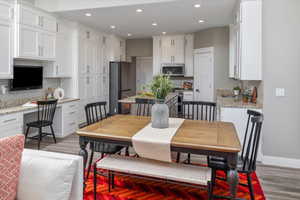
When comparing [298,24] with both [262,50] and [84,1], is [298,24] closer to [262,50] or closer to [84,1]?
[262,50]

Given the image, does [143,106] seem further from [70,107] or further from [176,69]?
[176,69]

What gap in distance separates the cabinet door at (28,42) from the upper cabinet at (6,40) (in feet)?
0.52

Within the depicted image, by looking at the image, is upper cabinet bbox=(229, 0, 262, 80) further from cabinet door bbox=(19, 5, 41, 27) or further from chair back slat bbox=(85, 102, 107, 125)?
cabinet door bbox=(19, 5, 41, 27)

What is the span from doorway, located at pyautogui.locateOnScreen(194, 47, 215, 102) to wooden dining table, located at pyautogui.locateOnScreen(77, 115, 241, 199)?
13.2ft

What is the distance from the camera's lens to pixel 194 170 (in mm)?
2082

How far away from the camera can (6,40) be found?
3.74 meters

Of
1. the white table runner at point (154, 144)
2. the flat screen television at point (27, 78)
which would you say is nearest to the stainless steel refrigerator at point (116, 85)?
the flat screen television at point (27, 78)

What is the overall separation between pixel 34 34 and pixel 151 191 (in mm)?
3648

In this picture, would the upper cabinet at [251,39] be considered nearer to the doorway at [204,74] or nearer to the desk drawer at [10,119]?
the doorway at [204,74]

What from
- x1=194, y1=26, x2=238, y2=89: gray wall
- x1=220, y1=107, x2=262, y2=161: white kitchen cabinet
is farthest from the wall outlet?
x1=194, y1=26, x2=238, y2=89: gray wall

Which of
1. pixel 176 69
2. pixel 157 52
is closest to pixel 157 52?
pixel 157 52

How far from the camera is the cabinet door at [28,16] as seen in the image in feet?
12.9

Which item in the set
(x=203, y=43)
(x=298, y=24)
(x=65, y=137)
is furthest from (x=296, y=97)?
(x=65, y=137)

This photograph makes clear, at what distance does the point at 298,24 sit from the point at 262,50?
0.58m
